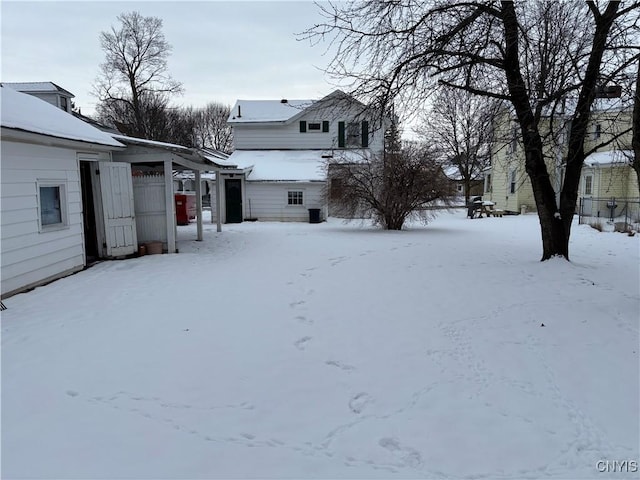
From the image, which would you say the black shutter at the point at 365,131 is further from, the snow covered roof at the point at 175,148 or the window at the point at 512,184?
the window at the point at 512,184

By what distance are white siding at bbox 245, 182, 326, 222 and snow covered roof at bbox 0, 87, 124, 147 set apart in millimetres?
12674

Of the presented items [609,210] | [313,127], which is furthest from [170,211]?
[609,210]

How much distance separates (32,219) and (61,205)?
1108 millimetres

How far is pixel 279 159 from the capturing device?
24297 millimetres

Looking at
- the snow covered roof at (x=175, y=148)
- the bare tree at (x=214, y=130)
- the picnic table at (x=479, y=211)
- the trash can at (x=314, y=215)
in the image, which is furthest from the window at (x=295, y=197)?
the bare tree at (x=214, y=130)

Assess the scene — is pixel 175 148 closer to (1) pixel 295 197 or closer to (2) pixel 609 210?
(1) pixel 295 197

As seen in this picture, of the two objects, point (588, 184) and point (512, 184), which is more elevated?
point (512, 184)

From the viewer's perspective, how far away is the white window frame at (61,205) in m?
7.57

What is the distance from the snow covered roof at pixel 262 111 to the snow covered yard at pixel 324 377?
18.6 meters

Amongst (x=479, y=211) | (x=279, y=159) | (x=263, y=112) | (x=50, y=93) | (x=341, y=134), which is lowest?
(x=479, y=211)

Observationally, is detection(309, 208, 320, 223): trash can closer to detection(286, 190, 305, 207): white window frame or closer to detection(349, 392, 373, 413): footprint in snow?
detection(286, 190, 305, 207): white window frame

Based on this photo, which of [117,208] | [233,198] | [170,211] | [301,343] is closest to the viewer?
[301,343]

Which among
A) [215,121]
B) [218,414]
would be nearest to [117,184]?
[218,414]

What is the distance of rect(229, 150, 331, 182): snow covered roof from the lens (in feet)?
72.9
